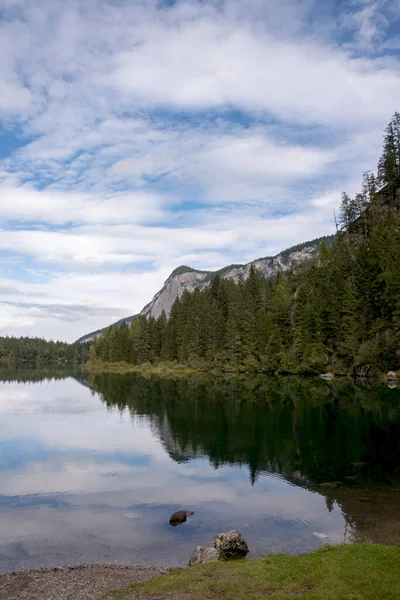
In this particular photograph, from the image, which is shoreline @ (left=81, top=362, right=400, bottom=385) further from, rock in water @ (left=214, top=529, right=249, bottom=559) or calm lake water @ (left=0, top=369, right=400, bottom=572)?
rock in water @ (left=214, top=529, right=249, bottom=559)

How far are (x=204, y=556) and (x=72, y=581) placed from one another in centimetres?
539

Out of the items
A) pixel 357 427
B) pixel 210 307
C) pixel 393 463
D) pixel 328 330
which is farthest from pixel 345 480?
pixel 210 307

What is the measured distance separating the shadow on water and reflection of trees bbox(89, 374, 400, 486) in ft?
0.27

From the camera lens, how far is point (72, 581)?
17.4m

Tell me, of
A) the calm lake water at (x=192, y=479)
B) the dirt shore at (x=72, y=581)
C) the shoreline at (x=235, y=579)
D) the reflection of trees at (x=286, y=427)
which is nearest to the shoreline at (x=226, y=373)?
the reflection of trees at (x=286, y=427)

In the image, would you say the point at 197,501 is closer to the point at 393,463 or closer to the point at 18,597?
the point at 18,597

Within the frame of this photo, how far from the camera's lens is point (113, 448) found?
4497cm

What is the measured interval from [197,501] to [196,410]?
36992mm

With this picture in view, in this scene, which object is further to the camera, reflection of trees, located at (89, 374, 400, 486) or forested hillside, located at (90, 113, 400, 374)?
forested hillside, located at (90, 113, 400, 374)

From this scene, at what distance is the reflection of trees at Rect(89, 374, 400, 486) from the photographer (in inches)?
1458

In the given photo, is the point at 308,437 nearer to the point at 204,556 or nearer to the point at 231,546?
the point at 231,546

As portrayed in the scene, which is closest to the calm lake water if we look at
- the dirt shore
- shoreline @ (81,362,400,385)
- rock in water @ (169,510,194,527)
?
rock in water @ (169,510,194,527)

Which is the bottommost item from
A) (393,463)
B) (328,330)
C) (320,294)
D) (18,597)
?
(393,463)

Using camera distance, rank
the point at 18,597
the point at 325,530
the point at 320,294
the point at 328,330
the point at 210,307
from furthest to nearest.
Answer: the point at 210,307
the point at 320,294
the point at 328,330
the point at 325,530
the point at 18,597
